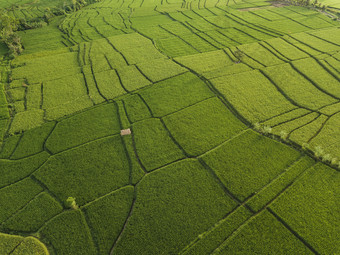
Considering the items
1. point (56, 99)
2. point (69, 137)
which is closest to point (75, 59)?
point (56, 99)

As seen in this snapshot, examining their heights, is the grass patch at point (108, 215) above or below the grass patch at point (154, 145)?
below

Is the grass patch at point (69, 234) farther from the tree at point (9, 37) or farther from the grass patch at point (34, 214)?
the tree at point (9, 37)

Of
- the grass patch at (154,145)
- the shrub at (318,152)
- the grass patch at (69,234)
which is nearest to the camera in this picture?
the grass patch at (69,234)

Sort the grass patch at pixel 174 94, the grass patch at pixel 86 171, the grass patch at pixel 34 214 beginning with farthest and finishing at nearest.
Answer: the grass patch at pixel 174 94, the grass patch at pixel 86 171, the grass patch at pixel 34 214

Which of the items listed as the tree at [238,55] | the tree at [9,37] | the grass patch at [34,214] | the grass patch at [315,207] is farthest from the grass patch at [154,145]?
the tree at [9,37]

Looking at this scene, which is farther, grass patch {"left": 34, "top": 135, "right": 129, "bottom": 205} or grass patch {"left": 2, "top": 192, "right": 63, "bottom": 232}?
grass patch {"left": 34, "top": 135, "right": 129, "bottom": 205}

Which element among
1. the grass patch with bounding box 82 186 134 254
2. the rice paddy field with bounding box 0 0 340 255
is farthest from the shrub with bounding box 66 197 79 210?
the grass patch with bounding box 82 186 134 254

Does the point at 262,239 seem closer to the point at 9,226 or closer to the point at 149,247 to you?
the point at 149,247

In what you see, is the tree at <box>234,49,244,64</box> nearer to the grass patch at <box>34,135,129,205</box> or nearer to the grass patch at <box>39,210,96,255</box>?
the grass patch at <box>34,135,129,205</box>
